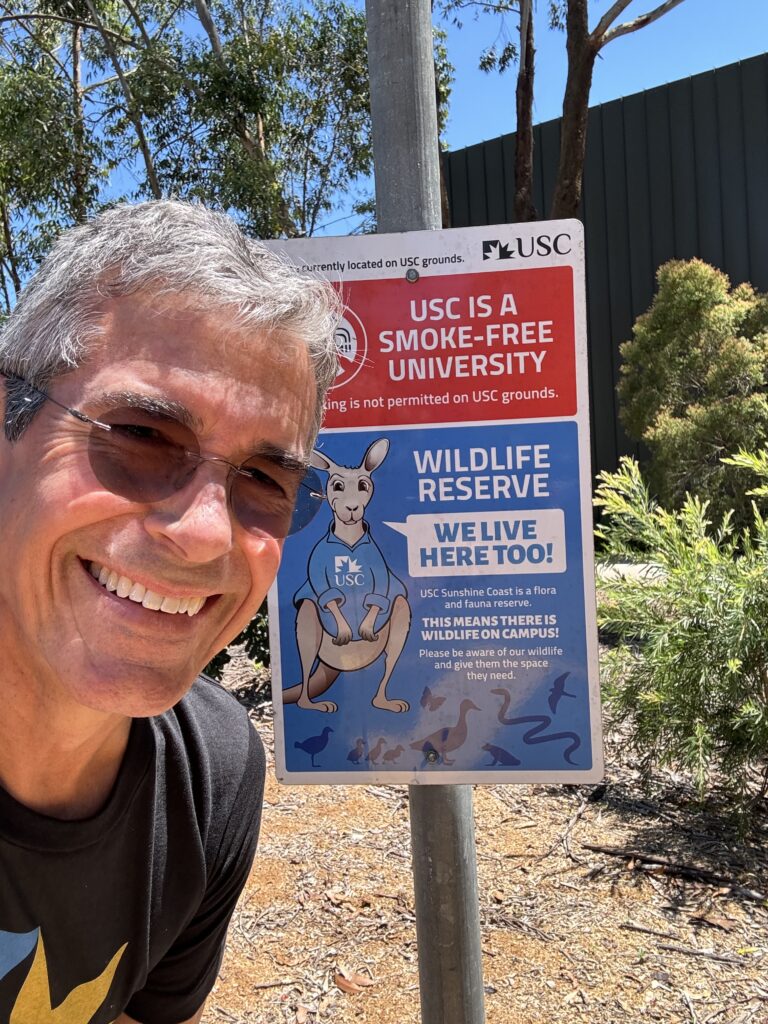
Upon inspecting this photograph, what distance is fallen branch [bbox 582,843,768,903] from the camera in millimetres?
3193

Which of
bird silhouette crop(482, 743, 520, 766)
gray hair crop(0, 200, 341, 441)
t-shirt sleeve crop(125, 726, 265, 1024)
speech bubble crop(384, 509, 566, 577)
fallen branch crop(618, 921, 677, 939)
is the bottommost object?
fallen branch crop(618, 921, 677, 939)

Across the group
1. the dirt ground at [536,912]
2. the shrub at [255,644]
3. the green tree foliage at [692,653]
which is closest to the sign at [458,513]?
the dirt ground at [536,912]

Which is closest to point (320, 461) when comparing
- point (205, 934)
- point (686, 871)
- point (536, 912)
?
point (205, 934)

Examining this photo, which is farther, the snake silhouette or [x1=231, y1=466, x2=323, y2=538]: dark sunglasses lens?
the snake silhouette

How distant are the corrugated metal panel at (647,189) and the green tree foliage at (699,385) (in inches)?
131

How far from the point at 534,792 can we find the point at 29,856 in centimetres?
308

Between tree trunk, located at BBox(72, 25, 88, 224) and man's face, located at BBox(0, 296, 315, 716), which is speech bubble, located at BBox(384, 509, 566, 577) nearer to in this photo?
man's face, located at BBox(0, 296, 315, 716)

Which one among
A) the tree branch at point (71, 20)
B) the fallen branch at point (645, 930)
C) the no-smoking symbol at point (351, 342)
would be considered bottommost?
the fallen branch at point (645, 930)

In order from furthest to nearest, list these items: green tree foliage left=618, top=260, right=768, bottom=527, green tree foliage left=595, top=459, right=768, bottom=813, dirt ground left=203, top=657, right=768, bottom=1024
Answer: green tree foliage left=618, top=260, right=768, bottom=527
green tree foliage left=595, top=459, right=768, bottom=813
dirt ground left=203, top=657, right=768, bottom=1024

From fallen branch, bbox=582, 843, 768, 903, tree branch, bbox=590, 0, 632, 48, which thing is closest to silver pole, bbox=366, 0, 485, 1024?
fallen branch, bbox=582, 843, 768, 903

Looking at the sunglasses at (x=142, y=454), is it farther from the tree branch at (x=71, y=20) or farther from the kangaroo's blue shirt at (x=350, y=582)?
the tree branch at (x=71, y=20)

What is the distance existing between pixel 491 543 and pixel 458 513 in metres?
0.10

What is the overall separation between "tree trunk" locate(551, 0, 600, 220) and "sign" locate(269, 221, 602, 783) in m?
7.88

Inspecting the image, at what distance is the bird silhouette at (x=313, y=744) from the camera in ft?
6.82
